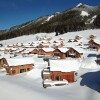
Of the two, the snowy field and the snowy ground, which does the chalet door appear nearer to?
the snowy field

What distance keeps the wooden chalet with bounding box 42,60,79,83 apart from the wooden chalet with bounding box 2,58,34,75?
9.41m

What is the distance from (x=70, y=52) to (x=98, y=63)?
56.9ft

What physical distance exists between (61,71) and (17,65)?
39.5 feet

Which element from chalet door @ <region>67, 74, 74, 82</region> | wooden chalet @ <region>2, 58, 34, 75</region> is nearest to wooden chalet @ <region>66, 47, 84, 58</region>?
wooden chalet @ <region>2, 58, 34, 75</region>

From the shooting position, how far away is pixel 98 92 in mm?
31516

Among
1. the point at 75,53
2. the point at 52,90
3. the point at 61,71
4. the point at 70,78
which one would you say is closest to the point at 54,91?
the point at 52,90

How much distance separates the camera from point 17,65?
158 feet

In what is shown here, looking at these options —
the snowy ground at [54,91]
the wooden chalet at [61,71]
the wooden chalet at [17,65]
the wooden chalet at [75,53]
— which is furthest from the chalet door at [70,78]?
the wooden chalet at [75,53]

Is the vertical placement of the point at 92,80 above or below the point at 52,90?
above

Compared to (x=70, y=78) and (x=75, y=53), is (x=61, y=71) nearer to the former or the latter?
(x=70, y=78)

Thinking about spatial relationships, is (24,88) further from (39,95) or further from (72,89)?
(72,89)

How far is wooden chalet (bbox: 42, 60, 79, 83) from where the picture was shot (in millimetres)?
40250

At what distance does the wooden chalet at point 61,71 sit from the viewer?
132 feet

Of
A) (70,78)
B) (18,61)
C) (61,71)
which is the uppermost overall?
(18,61)
